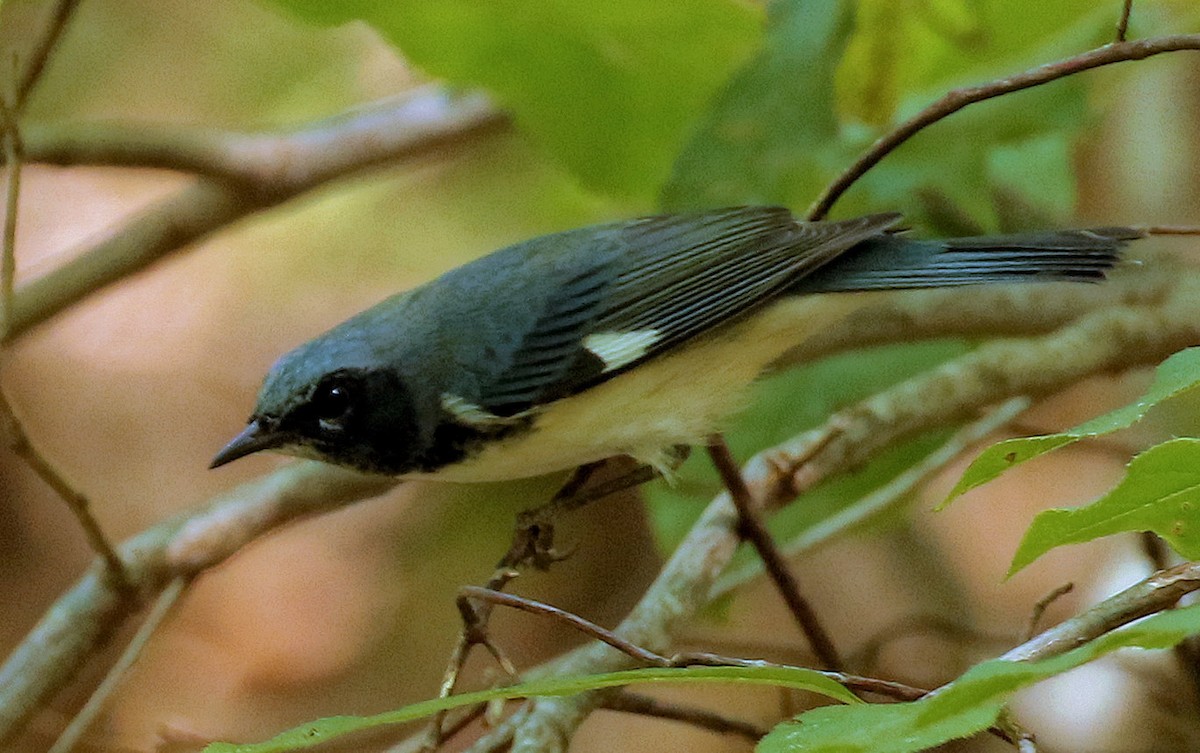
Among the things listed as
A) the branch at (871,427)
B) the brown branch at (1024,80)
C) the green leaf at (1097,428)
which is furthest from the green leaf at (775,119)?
the green leaf at (1097,428)

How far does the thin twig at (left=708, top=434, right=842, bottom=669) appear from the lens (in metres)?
1.64

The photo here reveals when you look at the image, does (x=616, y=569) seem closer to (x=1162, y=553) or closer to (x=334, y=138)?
(x=334, y=138)

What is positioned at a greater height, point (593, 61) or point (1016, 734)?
point (593, 61)

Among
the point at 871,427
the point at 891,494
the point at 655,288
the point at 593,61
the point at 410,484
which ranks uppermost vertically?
the point at 593,61

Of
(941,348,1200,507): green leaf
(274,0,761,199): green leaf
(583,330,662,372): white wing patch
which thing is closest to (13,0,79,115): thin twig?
(274,0,761,199): green leaf

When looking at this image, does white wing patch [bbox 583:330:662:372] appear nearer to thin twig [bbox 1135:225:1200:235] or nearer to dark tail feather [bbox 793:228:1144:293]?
dark tail feather [bbox 793:228:1144:293]

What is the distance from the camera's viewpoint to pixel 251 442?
5.99 ft

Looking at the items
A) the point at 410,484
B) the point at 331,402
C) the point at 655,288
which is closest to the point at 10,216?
the point at 331,402

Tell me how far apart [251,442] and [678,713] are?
773mm

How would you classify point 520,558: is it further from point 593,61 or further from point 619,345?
point 593,61

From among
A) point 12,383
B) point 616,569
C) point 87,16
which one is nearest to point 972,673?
point 616,569

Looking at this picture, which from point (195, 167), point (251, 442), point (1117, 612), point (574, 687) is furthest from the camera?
point (195, 167)

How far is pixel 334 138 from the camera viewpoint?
9.58 feet

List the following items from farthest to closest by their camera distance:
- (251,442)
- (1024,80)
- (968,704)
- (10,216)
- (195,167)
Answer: (195,167)
(251,442)
(10,216)
(1024,80)
(968,704)
